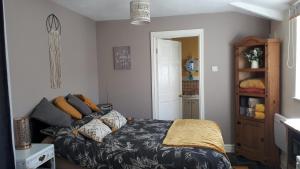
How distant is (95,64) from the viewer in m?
4.73

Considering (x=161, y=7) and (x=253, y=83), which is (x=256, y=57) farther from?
(x=161, y=7)

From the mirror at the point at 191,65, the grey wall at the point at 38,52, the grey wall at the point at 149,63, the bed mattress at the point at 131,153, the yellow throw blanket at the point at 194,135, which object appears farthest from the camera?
the mirror at the point at 191,65

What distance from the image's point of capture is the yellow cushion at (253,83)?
3.80m

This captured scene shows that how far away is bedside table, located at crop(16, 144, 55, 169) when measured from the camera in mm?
2139

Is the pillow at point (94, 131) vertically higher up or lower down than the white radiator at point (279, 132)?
higher up

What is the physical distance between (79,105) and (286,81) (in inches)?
114

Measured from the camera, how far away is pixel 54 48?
342 cm

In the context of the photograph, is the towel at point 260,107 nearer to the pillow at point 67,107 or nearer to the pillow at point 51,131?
the pillow at point 67,107

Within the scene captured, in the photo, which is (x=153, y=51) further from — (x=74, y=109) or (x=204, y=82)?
(x=74, y=109)

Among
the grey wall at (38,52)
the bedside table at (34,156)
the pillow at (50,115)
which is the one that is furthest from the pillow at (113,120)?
the bedside table at (34,156)

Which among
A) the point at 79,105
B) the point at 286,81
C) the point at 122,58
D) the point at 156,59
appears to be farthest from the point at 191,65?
the point at 79,105

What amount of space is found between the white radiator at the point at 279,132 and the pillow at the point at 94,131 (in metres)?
2.33

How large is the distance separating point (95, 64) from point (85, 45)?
0.51 meters

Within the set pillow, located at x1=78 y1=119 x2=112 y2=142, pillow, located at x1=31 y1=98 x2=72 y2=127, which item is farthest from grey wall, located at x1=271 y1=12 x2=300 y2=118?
pillow, located at x1=31 y1=98 x2=72 y2=127
